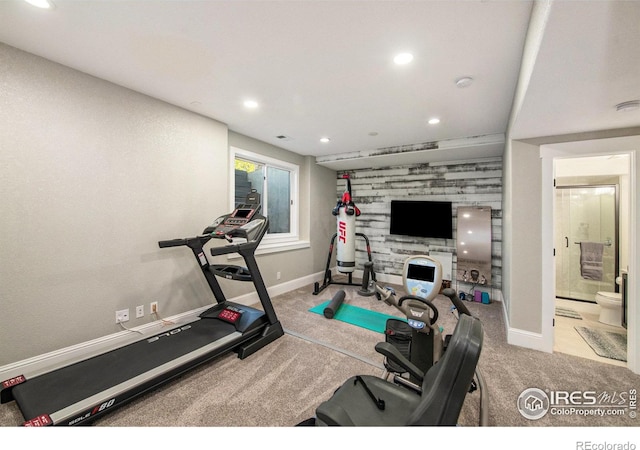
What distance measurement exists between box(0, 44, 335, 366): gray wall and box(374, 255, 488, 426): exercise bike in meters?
2.38

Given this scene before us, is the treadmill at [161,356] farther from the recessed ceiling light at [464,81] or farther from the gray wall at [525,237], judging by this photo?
the gray wall at [525,237]

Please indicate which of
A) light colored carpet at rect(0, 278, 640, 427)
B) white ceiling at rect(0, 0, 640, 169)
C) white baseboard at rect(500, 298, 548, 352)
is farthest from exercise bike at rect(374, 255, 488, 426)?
white ceiling at rect(0, 0, 640, 169)

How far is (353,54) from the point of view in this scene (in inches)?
75.4

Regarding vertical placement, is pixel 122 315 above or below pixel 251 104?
below

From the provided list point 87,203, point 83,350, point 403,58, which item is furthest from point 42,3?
point 83,350

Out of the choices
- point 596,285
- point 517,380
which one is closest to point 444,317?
point 517,380

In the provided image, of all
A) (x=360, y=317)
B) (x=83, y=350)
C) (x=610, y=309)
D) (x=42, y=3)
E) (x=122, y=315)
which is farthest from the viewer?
(x=360, y=317)

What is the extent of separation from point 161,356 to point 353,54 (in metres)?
2.88

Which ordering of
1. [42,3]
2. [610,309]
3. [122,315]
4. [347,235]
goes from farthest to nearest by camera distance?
[347,235]
[610,309]
[122,315]
[42,3]

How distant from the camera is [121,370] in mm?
1922

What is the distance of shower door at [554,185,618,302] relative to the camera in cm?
373

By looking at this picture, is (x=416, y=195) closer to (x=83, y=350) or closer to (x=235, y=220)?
(x=235, y=220)

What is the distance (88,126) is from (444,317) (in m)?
4.57

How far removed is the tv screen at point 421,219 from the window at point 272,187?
2031 mm
